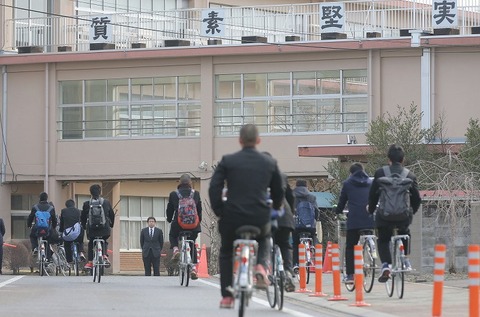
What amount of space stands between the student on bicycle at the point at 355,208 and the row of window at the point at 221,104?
25.2 meters

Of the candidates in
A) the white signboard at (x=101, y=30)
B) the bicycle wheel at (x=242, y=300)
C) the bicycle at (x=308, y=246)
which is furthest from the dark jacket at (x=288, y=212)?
the white signboard at (x=101, y=30)

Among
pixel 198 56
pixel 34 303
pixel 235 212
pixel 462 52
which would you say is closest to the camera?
pixel 235 212

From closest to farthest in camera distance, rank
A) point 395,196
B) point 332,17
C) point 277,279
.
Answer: point 277,279
point 395,196
point 332,17

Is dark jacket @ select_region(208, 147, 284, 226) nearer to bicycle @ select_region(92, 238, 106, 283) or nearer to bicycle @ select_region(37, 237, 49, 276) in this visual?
bicycle @ select_region(92, 238, 106, 283)

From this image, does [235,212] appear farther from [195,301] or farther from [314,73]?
[314,73]

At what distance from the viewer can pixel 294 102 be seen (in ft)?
150

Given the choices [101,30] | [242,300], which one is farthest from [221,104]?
[242,300]

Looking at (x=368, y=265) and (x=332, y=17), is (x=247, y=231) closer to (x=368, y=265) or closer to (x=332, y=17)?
(x=368, y=265)

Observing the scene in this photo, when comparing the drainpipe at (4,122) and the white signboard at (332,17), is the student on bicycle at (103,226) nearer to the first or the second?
the white signboard at (332,17)

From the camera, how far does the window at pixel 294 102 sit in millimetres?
44375

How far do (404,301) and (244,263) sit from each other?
5682 millimetres

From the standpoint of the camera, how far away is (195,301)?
17828mm

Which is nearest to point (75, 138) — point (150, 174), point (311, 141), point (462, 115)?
point (150, 174)

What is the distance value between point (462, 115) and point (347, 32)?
184 inches
